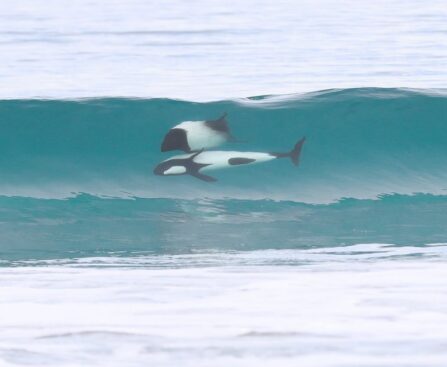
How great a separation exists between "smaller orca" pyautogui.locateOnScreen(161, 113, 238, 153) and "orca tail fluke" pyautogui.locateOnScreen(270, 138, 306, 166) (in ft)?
1.33

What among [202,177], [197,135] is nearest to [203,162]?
[202,177]

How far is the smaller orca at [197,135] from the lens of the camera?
7367 millimetres

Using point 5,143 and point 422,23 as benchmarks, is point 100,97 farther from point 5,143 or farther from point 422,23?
point 422,23

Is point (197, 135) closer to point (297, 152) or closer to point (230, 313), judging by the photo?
point (297, 152)

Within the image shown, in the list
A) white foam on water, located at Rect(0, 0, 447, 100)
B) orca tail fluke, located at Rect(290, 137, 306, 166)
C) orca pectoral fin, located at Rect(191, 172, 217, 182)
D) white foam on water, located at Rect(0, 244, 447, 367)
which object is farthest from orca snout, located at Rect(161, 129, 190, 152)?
white foam on water, located at Rect(0, 244, 447, 367)

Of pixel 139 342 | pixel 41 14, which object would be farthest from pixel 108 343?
pixel 41 14

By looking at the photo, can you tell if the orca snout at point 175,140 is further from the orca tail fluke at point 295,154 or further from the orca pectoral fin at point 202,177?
the orca tail fluke at point 295,154

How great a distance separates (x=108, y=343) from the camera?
3.83 meters

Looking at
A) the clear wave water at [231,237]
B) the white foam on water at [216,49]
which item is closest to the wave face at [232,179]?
the clear wave water at [231,237]

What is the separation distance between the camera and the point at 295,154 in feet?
26.3

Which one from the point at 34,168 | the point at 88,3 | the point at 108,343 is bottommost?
the point at 108,343

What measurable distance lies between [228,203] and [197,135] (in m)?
0.51

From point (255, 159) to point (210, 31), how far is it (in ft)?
22.0

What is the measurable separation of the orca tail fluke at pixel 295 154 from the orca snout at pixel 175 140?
0.67 metres
